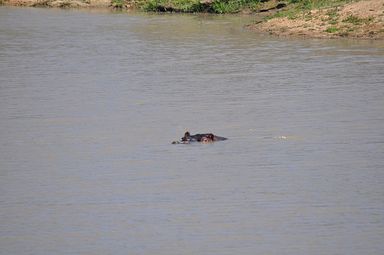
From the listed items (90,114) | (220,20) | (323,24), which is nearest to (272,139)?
(90,114)

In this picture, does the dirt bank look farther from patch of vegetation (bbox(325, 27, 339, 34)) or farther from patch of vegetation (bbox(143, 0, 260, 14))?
patch of vegetation (bbox(325, 27, 339, 34))

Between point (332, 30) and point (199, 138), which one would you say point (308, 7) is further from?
point (199, 138)

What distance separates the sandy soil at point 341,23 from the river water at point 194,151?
1.35 m

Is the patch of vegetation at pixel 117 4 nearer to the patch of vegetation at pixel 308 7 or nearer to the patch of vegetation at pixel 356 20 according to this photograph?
the patch of vegetation at pixel 308 7

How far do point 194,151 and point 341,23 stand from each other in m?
15.7

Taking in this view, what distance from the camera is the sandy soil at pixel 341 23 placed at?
29.9 metres

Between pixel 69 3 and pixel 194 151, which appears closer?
pixel 194 151

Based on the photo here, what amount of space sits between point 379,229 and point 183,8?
29.0 m

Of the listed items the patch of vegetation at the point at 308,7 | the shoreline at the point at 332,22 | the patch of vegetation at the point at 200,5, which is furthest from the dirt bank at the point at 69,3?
the shoreline at the point at 332,22

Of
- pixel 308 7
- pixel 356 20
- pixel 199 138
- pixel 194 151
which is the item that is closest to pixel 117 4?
pixel 308 7

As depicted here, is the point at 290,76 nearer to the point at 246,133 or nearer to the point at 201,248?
the point at 246,133

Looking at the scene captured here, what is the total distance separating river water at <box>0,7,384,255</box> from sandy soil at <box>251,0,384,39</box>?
4.44ft

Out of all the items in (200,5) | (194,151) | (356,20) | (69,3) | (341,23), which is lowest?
(69,3)

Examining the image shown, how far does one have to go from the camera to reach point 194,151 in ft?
52.0
